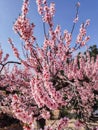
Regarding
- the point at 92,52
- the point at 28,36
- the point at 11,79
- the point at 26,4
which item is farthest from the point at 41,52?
the point at 92,52

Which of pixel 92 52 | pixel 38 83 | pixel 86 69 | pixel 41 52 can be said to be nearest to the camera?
pixel 38 83

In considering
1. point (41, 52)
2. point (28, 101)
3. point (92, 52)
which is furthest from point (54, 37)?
point (92, 52)

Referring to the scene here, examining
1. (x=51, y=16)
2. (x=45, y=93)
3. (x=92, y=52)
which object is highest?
(x=92, y=52)

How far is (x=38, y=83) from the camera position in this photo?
18.1 feet

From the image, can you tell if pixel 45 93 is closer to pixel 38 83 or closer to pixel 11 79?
pixel 38 83

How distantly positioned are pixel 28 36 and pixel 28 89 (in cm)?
303

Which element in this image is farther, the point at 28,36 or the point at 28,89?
the point at 28,89

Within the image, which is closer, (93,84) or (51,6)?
(51,6)

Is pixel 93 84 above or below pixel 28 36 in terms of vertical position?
below

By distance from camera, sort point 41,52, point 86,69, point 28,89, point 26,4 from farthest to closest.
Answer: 1. point 86,69
2. point 28,89
3. point 41,52
4. point 26,4

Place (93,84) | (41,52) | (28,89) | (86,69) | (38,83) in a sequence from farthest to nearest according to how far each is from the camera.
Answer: (86,69) → (93,84) → (28,89) → (41,52) → (38,83)

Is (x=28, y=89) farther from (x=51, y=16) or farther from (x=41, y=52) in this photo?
(x=51, y=16)

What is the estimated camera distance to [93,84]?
11.4m

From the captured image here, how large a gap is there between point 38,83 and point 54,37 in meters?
3.26
